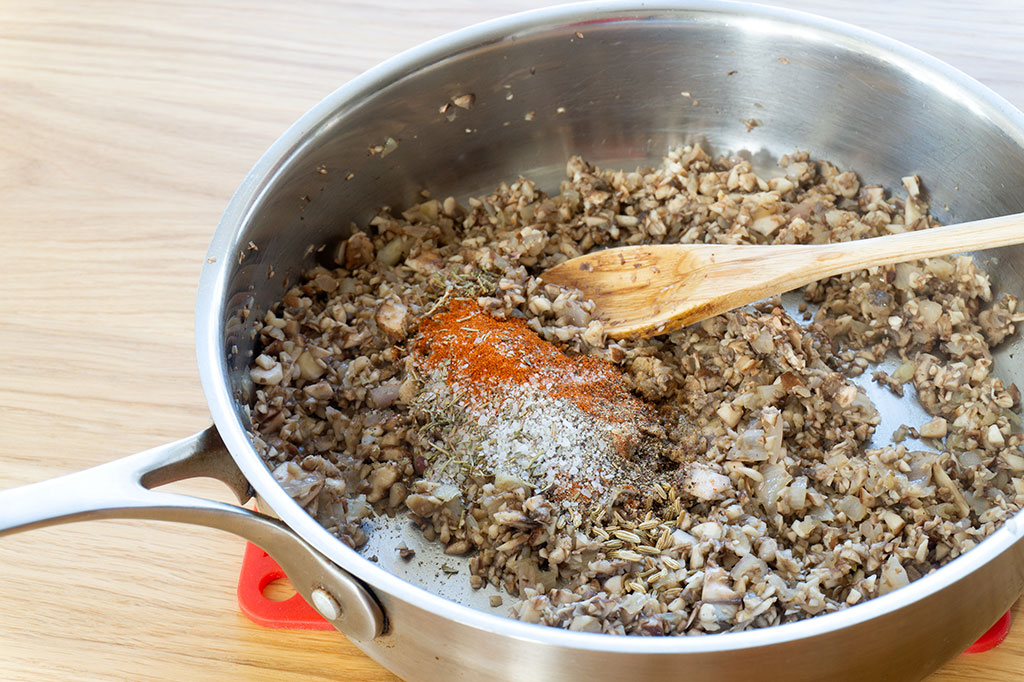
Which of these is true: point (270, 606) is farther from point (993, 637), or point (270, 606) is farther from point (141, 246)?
point (993, 637)

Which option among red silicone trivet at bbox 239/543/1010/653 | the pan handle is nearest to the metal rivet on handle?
the pan handle

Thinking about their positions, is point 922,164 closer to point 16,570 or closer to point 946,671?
point 946,671

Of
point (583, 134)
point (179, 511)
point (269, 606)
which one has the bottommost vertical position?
point (269, 606)

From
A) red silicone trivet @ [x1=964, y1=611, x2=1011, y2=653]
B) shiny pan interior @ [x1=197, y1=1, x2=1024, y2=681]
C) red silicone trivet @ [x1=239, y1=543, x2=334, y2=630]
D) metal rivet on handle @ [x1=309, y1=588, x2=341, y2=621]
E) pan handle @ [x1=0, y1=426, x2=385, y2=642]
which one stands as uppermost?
shiny pan interior @ [x1=197, y1=1, x2=1024, y2=681]

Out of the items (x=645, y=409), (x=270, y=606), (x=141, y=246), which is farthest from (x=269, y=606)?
(x=141, y=246)

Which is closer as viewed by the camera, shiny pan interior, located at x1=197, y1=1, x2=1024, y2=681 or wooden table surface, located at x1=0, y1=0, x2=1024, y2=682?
shiny pan interior, located at x1=197, y1=1, x2=1024, y2=681

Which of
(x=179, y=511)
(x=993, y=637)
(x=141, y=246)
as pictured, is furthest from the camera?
(x=141, y=246)

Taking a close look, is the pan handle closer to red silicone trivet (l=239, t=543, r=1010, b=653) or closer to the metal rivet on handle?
the metal rivet on handle

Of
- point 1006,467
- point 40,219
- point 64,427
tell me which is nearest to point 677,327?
point 1006,467

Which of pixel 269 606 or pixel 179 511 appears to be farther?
pixel 269 606
